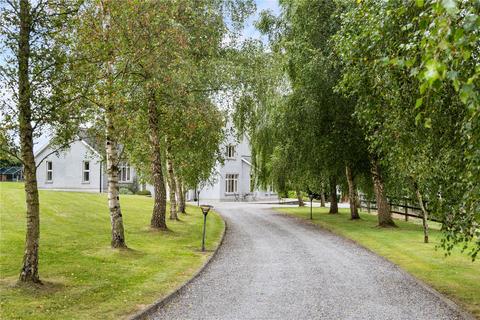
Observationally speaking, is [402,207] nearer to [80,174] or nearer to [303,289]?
[303,289]

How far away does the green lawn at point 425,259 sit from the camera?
1061 centimetres

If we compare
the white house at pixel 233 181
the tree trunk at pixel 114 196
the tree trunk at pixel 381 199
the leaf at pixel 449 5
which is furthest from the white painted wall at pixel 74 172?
the leaf at pixel 449 5

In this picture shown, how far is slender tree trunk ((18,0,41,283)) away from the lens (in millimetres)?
9102

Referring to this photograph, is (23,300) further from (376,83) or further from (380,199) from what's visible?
(380,199)

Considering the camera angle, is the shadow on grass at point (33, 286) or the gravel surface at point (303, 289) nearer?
the gravel surface at point (303, 289)

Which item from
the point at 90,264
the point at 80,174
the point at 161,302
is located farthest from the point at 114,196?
the point at 80,174

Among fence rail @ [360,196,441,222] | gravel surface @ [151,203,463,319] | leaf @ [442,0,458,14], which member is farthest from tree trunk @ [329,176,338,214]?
leaf @ [442,0,458,14]

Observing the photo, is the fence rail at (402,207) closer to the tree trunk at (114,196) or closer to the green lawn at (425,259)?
the green lawn at (425,259)

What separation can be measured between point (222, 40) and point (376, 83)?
14764mm

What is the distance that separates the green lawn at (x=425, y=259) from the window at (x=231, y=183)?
93.6 ft

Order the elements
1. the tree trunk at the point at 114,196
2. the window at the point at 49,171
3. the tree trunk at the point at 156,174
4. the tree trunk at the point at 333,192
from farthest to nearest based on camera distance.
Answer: the window at the point at 49,171 → the tree trunk at the point at 333,192 → the tree trunk at the point at 156,174 → the tree trunk at the point at 114,196

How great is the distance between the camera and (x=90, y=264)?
12266mm

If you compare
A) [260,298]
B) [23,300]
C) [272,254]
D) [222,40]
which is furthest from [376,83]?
[222,40]

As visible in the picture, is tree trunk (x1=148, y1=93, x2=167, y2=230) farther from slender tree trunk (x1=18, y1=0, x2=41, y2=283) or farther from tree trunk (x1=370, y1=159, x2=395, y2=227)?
tree trunk (x1=370, y1=159, x2=395, y2=227)
